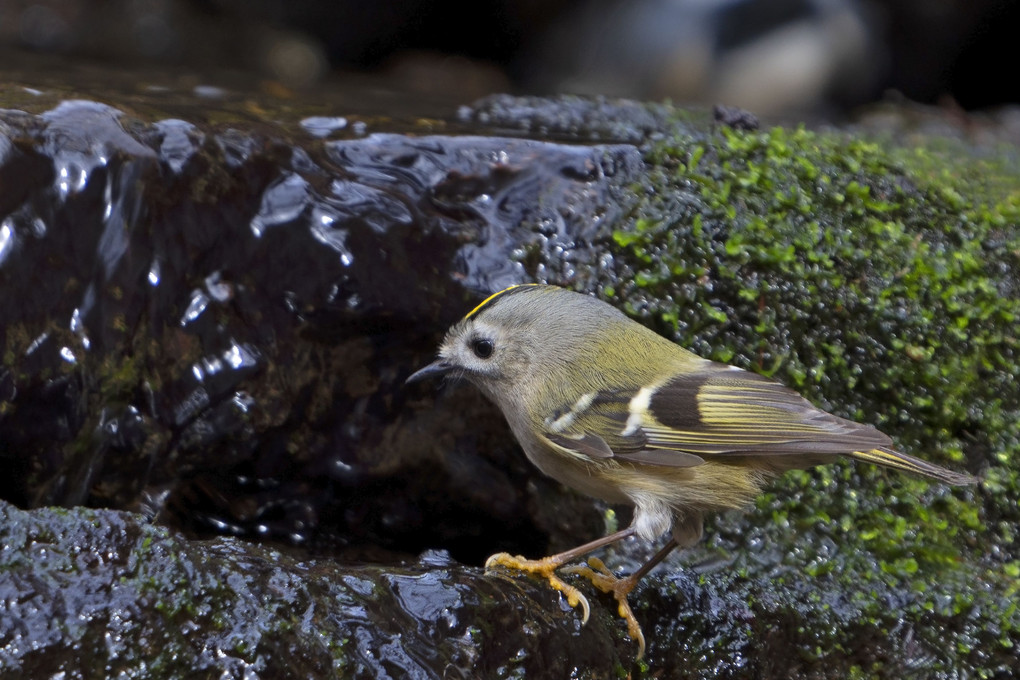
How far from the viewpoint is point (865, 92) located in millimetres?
8734

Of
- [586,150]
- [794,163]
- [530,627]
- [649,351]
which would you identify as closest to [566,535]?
[649,351]

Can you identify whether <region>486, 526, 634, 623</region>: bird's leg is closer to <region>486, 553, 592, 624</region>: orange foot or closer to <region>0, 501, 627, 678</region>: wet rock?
<region>486, 553, 592, 624</region>: orange foot

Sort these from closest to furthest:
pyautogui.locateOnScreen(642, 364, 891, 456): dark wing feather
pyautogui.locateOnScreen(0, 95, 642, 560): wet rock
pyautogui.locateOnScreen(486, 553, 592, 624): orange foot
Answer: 1. pyautogui.locateOnScreen(486, 553, 592, 624): orange foot
2. pyautogui.locateOnScreen(642, 364, 891, 456): dark wing feather
3. pyautogui.locateOnScreen(0, 95, 642, 560): wet rock

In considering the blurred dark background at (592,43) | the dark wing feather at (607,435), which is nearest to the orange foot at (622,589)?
the dark wing feather at (607,435)

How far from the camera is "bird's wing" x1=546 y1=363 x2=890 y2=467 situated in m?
3.00

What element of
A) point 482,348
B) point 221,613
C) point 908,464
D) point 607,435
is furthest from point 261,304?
point 908,464

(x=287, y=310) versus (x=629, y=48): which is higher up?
(x=629, y=48)

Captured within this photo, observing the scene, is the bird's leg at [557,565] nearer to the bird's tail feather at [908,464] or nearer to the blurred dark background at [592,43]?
the bird's tail feather at [908,464]

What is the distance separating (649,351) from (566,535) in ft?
2.98

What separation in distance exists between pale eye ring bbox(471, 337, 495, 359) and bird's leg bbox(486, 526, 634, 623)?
0.68m

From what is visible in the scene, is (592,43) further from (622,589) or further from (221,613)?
(221,613)

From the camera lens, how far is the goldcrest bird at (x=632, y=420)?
3.02m

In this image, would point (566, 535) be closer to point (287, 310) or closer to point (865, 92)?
point (287, 310)

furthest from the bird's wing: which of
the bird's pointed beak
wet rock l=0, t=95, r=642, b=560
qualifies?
wet rock l=0, t=95, r=642, b=560
